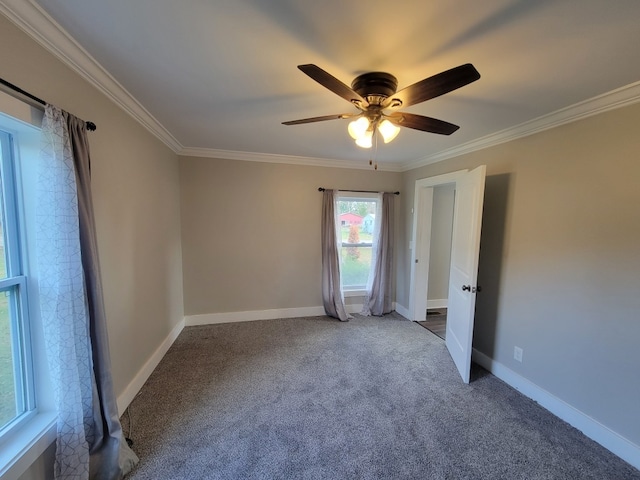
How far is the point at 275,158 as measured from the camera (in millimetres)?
3652

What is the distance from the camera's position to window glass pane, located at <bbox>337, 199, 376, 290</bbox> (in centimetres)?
420

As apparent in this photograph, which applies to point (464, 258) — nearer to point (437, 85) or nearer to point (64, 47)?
point (437, 85)

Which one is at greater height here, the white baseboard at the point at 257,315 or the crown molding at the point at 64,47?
the crown molding at the point at 64,47

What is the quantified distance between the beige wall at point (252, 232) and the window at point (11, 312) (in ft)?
7.36

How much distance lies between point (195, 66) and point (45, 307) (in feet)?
4.88

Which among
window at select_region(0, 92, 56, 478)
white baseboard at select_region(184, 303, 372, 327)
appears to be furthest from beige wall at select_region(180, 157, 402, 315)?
window at select_region(0, 92, 56, 478)

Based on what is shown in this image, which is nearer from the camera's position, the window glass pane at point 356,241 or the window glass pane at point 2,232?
the window glass pane at point 2,232

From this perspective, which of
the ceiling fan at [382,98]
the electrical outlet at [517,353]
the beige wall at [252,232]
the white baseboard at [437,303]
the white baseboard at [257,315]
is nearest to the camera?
the ceiling fan at [382,98]

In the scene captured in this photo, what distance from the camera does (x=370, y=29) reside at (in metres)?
1.20

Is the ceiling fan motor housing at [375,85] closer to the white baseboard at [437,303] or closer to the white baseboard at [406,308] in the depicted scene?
the white baseboard at [406,308]

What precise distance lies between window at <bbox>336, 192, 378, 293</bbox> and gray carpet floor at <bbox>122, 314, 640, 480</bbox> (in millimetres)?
1397

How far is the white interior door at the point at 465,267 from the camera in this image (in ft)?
7.92

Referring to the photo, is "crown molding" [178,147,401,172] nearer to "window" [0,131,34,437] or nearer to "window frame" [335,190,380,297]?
"window frame" [335,190,380,297]

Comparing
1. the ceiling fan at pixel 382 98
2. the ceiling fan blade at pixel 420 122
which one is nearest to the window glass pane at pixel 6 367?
the ceiling fan at pixel 382 98
